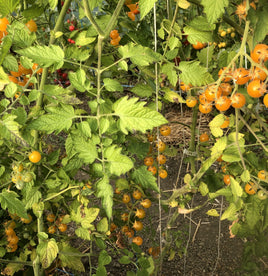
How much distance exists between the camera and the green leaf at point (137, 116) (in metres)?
0.63

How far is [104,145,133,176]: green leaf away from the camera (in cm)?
68

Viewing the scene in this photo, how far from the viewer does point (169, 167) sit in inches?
107

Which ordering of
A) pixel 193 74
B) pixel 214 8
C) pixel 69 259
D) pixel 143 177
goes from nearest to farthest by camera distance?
1. pixel 214 8
2. pixel 193 74
3. pixel 143 177
4. pixel 69 259

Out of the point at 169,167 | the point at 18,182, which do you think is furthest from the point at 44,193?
the point at 169,167

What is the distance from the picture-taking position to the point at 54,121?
0.68 metres

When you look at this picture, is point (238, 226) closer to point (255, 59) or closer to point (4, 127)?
point (255, 59)

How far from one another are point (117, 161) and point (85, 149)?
0.27 ft

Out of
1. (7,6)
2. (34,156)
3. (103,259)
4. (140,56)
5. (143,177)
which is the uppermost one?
(7,6)

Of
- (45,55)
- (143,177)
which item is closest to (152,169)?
(143,177)

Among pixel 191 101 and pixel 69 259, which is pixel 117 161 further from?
pixel 69 259

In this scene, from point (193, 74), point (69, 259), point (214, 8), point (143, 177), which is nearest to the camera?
point (214, 8)

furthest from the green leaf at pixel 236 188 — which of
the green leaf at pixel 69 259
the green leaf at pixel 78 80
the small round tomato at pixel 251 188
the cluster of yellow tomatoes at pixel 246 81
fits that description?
the green leaf at pixel 69 259

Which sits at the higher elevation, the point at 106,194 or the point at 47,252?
the point at 106,194

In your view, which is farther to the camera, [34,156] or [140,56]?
[34,156]
